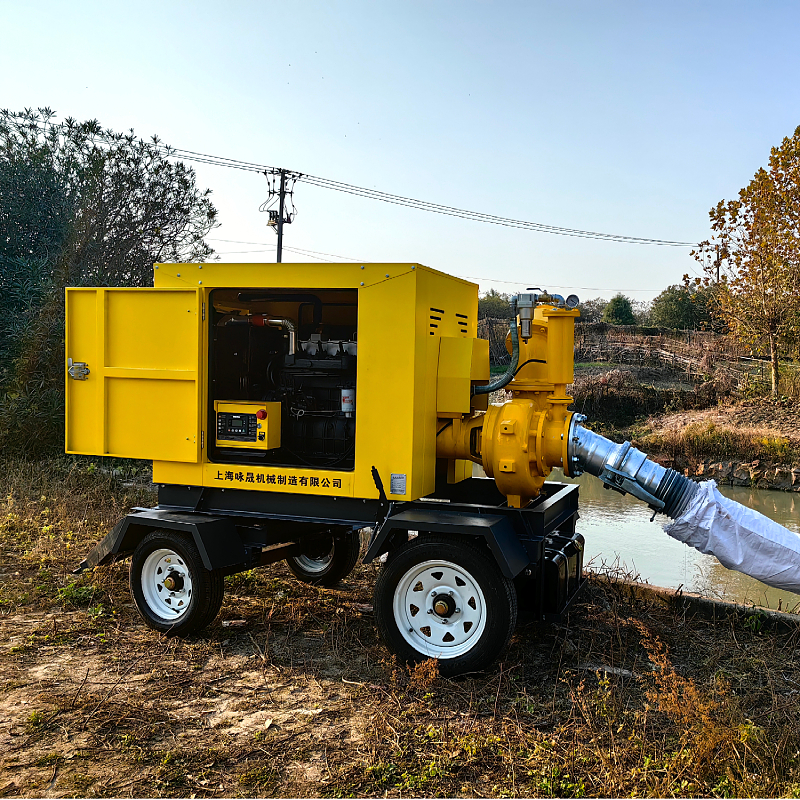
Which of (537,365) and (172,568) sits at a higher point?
(537,365)

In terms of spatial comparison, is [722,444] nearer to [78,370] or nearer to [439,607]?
[439,607]

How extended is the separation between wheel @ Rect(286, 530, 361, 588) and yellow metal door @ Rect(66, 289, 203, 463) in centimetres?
180

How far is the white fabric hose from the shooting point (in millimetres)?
4984

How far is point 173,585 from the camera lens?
561 centimetres

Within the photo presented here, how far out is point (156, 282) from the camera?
5.83 metres

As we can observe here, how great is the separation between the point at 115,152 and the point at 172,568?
8.95 m

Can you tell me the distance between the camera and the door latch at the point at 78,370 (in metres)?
5.90

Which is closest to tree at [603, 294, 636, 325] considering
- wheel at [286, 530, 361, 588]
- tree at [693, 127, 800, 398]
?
tree at [693, 127, 800, 398]

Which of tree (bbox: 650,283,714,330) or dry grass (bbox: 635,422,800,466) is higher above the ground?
tree (bbox: 650,283,714,330)

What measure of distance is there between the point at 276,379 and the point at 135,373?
1.05 meters

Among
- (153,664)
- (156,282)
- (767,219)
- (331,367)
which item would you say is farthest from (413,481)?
(767,219)

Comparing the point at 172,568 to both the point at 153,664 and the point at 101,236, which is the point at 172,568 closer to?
the point at 153,664

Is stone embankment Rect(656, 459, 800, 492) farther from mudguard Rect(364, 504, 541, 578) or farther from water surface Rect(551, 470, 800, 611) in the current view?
mudguard Rect(364, 504, 541, 578)

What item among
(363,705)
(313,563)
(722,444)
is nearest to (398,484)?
(363,705)
